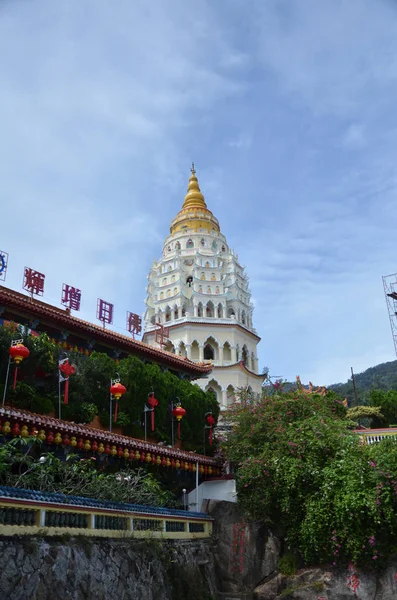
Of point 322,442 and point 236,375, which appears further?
point 236,375

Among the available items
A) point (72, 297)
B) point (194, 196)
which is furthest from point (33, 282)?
point (194, 196)

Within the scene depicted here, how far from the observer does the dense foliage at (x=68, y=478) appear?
13617 millimetres

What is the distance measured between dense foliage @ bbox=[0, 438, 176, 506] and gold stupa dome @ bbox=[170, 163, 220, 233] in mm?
32707

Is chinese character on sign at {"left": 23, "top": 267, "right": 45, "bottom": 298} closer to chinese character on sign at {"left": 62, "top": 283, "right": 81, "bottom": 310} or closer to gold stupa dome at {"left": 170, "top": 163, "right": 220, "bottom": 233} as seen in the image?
chinese character on sign at {"left": 62, "top": 283, "right": 81, "bottom": 310}

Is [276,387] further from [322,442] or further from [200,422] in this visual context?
[322,442]

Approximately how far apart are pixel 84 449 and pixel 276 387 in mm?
10090

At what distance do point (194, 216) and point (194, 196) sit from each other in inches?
127

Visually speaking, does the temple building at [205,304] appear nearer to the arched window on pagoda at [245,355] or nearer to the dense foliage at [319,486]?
the arched window on pagoda at [245,355]

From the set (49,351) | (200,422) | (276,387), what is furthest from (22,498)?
(276,387)

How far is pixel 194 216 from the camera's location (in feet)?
161

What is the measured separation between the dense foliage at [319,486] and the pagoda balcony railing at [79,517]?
3.02 m

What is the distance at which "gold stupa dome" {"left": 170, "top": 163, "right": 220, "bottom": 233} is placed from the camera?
4881cm

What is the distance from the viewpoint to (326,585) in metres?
16.4

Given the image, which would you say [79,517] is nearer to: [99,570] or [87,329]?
[99,570]
